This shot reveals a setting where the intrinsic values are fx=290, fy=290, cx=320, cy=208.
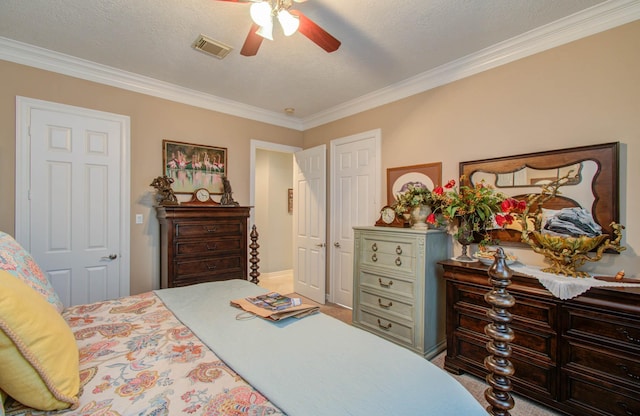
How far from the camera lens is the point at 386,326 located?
9.12 feet

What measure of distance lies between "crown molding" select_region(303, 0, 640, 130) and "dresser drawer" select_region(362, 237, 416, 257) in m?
1.64

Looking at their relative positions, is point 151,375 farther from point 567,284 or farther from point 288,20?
point 567,284

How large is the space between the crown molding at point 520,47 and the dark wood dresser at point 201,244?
2.21 metres

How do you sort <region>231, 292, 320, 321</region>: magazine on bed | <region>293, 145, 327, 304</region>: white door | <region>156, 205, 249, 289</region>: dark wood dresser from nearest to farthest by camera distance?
<region>231, 292, 320, 321</region>: magazine on bed < <region>156, 205, 249, 289</region>: dark wood dresser < <region>293, 145, 327, 304</region>: white door

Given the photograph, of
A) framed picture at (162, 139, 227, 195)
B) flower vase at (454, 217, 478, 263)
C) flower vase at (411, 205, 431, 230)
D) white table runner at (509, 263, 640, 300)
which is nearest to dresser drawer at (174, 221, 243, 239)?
framed picture at (162, 139, 227, 195)

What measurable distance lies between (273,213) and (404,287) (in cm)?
348

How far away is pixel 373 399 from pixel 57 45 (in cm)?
352

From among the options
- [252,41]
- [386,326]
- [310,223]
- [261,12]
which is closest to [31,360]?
[261,12]

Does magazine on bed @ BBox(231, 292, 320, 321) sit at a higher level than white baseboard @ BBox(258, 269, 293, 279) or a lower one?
higher

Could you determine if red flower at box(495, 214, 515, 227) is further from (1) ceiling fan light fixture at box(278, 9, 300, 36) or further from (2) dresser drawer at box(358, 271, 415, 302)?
(1) ceiling fan light fixture at box(278, 9, 300, 36)

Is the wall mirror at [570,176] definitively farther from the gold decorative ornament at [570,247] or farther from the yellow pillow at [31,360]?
the yellow pillow at [31,360]

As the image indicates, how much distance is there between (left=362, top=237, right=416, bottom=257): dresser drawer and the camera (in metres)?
2.61

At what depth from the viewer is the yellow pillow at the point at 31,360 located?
2.67 feet

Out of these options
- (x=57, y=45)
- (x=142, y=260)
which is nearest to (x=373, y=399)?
(x=142, y=260)
